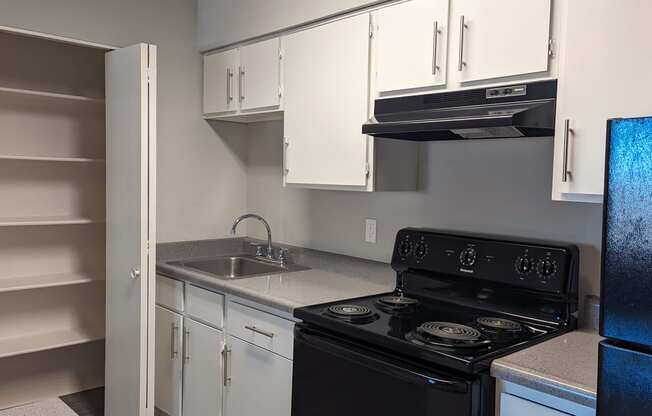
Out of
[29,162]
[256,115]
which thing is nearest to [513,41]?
[256,115]

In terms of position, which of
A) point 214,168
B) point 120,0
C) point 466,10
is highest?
point 120,0

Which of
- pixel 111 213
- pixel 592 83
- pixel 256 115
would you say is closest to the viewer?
pixel 592 83

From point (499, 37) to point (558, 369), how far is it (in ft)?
3.45

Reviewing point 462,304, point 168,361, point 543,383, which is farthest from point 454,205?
point 168,361

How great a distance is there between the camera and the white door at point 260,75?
2697 mm

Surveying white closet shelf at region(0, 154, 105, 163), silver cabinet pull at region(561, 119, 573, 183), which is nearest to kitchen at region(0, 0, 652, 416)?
silver cabinet pull at region(561, 119, 573, 183)

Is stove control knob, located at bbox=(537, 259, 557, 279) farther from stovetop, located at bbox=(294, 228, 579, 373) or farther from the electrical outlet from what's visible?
the electrical outlet

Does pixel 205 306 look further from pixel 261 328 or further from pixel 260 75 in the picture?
pixel 260 75

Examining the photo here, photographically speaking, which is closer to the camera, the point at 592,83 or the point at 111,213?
the point at 592,83

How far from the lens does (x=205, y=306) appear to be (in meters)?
2.56

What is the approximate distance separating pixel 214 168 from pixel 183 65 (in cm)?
63

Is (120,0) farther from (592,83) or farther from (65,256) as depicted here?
(592,83)

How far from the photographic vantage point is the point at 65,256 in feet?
10.5

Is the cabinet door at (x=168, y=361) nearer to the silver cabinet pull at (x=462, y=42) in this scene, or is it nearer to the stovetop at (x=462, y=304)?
the stovetop at (x=462, y=304)
